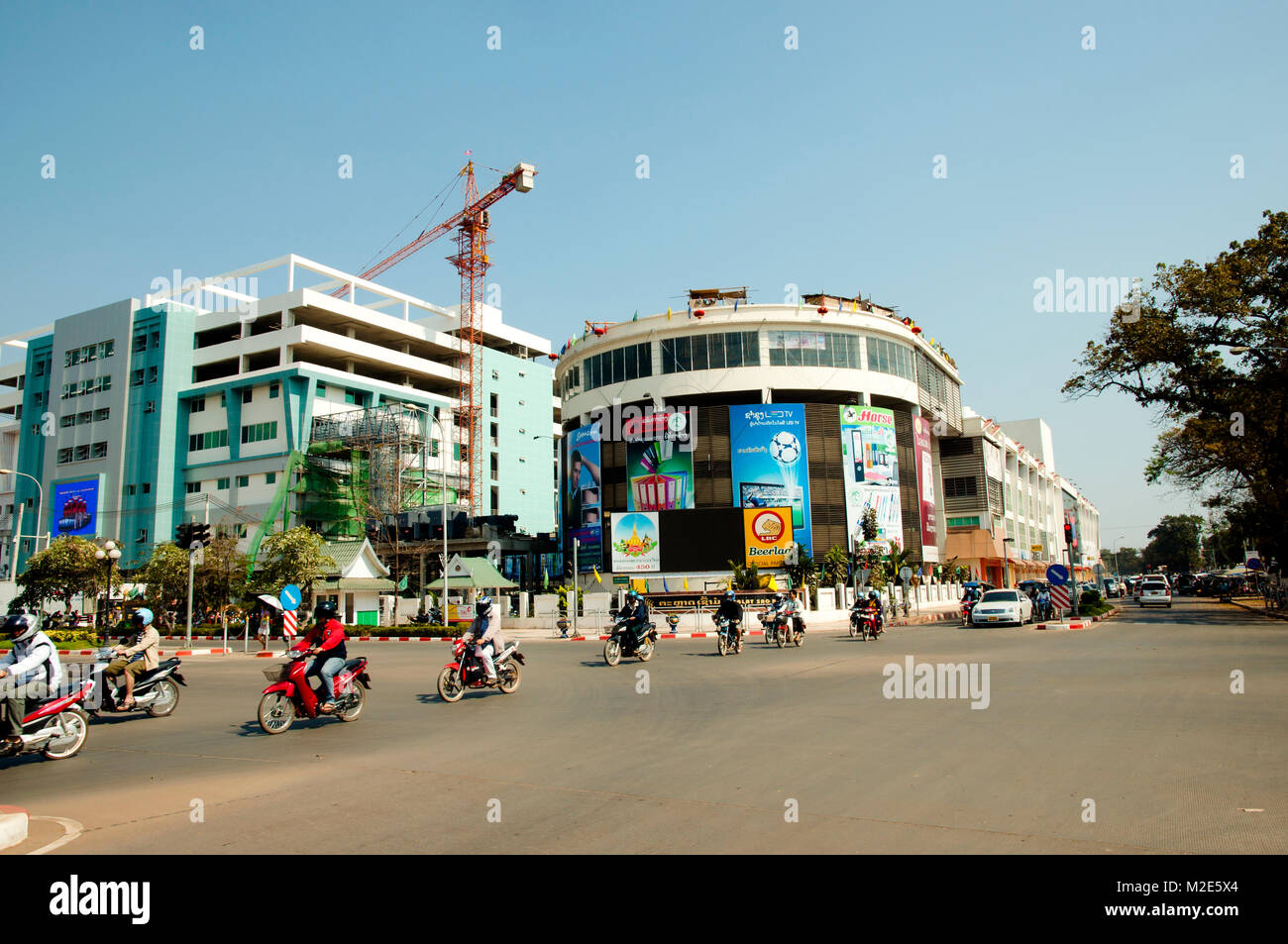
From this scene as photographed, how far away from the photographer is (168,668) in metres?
12.7

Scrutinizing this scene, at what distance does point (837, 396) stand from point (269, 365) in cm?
4568

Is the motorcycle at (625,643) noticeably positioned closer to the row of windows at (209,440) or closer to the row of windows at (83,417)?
the row of windows at (209,440)

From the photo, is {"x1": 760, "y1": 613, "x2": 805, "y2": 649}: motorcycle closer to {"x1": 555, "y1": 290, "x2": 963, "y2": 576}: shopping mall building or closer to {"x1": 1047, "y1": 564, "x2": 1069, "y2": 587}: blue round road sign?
{"x1": 1047, "y1": 564, "x2": 1069, "y2": 587}: blue round road sign

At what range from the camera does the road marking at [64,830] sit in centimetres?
567

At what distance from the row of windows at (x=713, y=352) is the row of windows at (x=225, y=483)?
3081cm

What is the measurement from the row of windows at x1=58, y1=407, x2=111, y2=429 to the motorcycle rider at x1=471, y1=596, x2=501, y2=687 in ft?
226

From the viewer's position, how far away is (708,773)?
7.76 metres

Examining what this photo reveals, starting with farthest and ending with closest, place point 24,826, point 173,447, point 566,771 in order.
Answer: point 173,447, point 566,771, point 24,826

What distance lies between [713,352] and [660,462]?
836 centimetres

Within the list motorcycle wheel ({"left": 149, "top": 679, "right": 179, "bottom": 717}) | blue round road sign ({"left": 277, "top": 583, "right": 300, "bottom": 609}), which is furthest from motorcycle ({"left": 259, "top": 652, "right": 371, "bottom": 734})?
blue round road sign ({"left": 277, "top": 583, "right": 300, "bottom": 609})

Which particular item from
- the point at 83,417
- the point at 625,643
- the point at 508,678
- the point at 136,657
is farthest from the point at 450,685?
the point at 83,417
